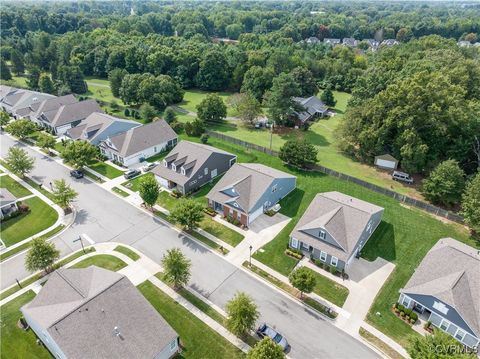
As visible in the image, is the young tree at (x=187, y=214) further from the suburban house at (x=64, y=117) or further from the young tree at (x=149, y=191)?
the suburban house at (x=64, y=117)

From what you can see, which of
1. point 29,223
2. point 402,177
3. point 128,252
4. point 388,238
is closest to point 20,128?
point 29,223

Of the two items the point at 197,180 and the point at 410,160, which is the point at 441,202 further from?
the point at 197,180

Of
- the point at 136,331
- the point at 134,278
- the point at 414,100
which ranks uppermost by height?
the point at 414,100

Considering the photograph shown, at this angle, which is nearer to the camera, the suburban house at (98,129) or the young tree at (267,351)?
the young tree at (267,351)

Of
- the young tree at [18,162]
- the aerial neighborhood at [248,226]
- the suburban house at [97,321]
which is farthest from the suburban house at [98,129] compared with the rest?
the suburban house at [97,321]

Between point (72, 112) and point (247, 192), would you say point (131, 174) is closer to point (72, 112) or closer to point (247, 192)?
point (247, 192)

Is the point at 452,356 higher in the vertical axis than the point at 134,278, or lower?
higher

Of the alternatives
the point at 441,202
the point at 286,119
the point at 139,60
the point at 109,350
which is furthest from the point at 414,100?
the point at 139,60
